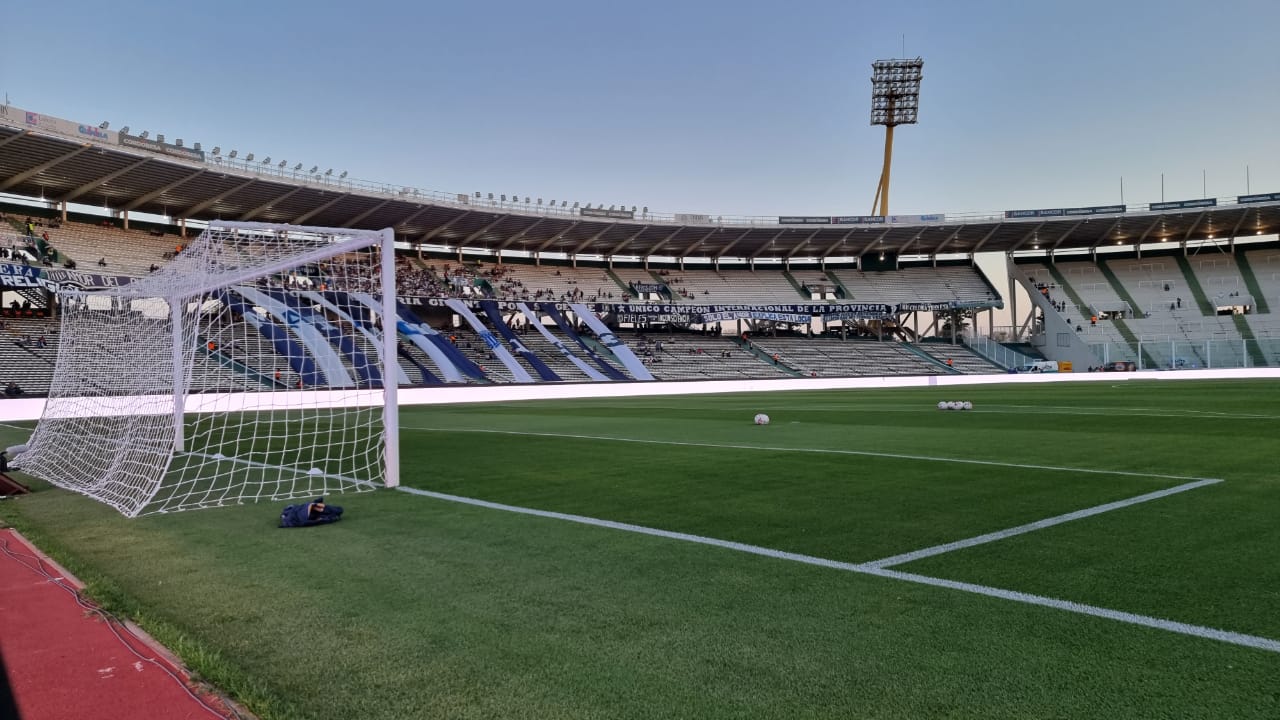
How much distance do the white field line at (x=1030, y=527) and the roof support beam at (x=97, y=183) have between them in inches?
1501

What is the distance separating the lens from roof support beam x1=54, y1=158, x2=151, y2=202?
109ft

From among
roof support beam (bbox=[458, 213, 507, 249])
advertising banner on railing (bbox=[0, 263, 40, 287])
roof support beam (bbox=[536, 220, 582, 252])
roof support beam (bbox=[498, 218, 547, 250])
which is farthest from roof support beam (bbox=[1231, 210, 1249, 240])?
advertising banner on railing (bbox=[0, 263, 40, 287])

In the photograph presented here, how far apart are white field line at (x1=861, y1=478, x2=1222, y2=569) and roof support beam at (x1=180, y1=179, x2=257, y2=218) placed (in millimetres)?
38595

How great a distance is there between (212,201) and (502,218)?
50.5ft

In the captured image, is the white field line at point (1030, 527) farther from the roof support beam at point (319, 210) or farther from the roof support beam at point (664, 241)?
the roof support beam at point (664, 241)

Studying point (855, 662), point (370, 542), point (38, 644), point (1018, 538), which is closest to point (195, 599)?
point (38, 644)

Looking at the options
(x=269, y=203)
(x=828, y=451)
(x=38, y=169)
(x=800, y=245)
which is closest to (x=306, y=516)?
(x=828, y=451)

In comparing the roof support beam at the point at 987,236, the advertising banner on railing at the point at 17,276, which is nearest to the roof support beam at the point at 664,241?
the roof support beam at the point at 987,236

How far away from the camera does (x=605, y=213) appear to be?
49250 millimetres

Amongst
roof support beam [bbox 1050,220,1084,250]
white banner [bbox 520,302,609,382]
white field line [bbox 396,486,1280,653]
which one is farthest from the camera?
roof support beam [bbox 1050,220,1084,250]

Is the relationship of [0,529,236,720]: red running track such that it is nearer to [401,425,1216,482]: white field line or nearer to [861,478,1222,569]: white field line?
[861,478,1222,569]: white field line

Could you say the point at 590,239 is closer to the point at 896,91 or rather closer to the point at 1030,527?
the point at 896,91

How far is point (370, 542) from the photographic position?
5102mm

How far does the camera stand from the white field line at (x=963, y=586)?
289 cm
